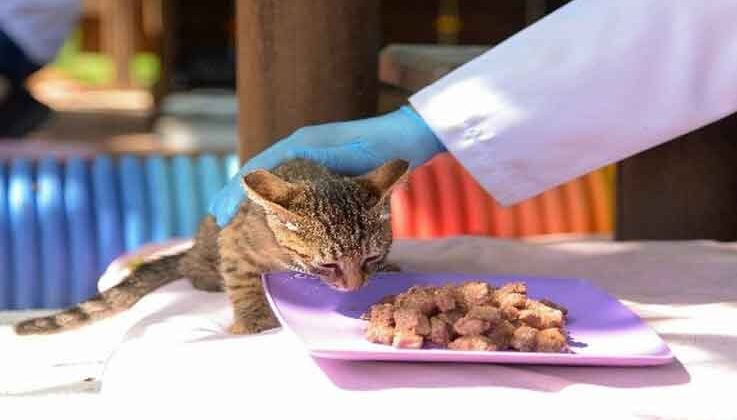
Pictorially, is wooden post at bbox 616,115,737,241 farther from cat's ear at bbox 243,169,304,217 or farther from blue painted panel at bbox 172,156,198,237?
blue painted panel at bbox 172,156,198,237

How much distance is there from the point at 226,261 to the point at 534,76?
1.74ft

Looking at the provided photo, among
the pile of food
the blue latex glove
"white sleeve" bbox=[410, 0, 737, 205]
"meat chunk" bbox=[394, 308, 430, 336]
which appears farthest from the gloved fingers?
"meat chunk" bbox=[394, 308, 430, 336]

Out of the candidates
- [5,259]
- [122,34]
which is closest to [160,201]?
[5,259]

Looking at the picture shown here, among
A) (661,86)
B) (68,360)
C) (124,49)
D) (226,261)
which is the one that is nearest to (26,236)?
(68,360)

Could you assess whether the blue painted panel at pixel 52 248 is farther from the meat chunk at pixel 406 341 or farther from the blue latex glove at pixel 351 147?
the meat chunk at pixel 406 341

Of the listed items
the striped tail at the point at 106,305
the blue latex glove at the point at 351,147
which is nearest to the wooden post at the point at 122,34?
the striped tail at the point at 106,305

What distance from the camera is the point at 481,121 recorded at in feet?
5.66

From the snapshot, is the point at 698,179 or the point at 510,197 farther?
the point at 698,179

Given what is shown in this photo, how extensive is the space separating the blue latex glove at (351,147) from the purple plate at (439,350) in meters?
0.29

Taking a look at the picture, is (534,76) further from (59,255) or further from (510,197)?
(59,255)

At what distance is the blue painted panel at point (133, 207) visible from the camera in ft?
9.70

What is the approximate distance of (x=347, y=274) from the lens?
1523 millimetres

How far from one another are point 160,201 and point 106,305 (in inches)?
43.4

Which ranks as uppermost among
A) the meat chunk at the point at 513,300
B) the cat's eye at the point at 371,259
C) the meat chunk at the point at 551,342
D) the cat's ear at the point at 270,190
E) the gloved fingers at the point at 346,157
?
the gloved fingers at the point at 346,157
